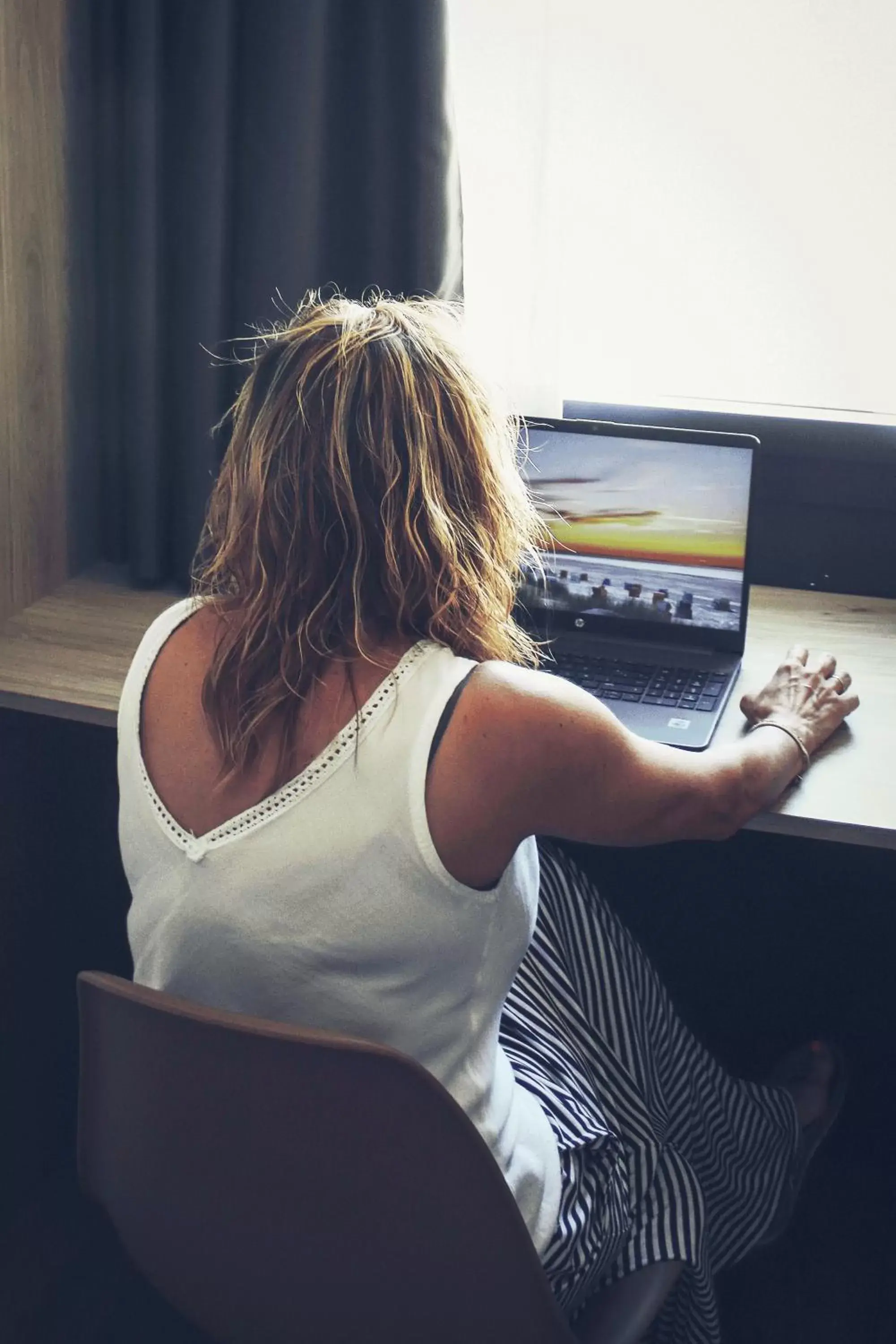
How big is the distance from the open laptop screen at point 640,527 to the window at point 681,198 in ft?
0.70

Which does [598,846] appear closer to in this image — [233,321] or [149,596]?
[149,596]

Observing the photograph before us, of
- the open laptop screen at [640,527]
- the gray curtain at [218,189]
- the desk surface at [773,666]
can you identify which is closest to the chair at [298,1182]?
the desk surface at [773,666]

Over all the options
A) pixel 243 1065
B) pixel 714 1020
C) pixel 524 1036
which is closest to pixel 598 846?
pixel 714 1020

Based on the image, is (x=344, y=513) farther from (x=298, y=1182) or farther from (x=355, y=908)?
(x=298, y=1182)

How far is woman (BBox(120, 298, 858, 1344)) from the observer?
1.03 m

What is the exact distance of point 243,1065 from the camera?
91 cm

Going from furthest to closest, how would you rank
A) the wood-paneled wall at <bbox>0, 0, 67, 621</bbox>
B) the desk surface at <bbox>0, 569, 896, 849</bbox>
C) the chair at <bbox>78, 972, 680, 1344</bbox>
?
1. the wood-paneled wall at <bbox>0, 0, 67, 621</bbox>
2. the desk surface at <bbox>0, 569, 896, 849</bbox>
3. the chair at <bbox>78, 972, 680, 1344</bbox>

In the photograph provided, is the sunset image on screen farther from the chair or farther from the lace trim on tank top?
the chair

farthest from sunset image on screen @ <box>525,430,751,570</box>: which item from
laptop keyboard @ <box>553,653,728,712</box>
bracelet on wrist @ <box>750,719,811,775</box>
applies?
bracelet on wrist @ <box>750,719,811,775</box>

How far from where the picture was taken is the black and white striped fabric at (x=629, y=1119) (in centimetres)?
122

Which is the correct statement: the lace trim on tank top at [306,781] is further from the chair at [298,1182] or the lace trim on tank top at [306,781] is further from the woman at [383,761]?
the chair at [298,1182]

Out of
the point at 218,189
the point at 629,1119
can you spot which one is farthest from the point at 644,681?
the point at 218,189

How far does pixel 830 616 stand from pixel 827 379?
347 mm

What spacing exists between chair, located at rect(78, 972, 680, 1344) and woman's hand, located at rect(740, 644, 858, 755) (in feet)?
2.16
